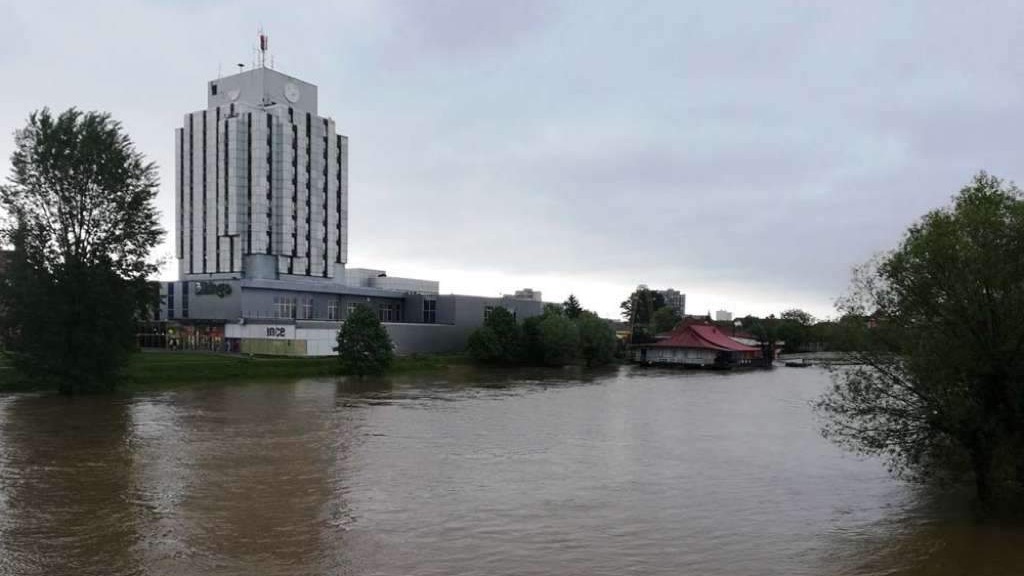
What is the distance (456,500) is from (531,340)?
241 feet

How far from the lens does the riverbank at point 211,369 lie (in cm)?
5513

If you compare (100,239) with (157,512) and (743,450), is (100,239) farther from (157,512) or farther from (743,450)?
(743,450)

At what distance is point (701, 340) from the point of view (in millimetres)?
108375

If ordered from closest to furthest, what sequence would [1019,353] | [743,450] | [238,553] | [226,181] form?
1. [238,553]
2. [1019,353]
3. [743,450]
4. [226,181]

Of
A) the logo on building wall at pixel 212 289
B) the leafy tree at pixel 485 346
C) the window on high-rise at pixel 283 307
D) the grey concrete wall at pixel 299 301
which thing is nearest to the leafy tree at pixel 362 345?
the leafy tree at pixel 485 346

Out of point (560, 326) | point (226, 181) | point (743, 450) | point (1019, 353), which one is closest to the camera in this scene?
point (1019, 353)

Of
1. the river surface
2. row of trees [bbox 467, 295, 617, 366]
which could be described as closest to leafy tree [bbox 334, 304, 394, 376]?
row of trees [bbox 467, 295, 617, 366]

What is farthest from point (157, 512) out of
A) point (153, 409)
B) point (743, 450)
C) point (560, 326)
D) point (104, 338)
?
point (560, 326)

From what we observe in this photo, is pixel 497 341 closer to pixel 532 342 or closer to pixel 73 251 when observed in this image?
pixel 532 342

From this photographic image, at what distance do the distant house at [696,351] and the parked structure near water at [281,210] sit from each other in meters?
20.9

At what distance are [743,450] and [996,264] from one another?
15359mm

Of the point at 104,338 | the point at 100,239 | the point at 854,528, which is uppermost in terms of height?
the point at 100,239

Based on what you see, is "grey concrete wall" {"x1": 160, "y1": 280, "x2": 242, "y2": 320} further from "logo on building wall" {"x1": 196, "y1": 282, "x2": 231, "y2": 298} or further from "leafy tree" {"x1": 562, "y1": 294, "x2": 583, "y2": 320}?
"leafy tree" {"x1": 562, "y1": 294, "x2": 583, "y2": 320}

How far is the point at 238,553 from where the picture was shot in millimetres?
17188
